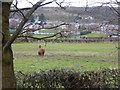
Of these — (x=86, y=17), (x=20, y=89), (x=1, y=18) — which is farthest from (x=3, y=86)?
(x=86, y=17)

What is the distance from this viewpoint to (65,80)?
6129 millimetres

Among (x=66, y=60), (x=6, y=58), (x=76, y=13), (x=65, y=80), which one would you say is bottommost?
(x=66, y=60)

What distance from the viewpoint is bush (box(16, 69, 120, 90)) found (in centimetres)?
600

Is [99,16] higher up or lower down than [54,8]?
lower down

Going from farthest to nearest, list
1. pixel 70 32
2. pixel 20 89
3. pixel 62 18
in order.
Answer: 1. pixel 20 89
2. pixel 62 18
3. pixel 70 32

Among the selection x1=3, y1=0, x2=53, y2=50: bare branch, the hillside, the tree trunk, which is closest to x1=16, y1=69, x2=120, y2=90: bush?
the hillside

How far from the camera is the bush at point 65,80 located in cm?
600

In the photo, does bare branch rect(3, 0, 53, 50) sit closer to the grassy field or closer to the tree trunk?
the tree trunk

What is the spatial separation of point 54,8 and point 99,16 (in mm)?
1860

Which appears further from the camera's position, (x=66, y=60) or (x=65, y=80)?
(x=66, y=60)

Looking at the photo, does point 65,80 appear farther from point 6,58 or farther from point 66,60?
point 66,60

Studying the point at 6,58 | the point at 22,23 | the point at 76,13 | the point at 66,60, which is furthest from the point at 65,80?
the point at 66,60

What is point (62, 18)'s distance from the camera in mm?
5445

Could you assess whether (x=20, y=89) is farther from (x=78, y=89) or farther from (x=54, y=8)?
(x=54, y=8)
